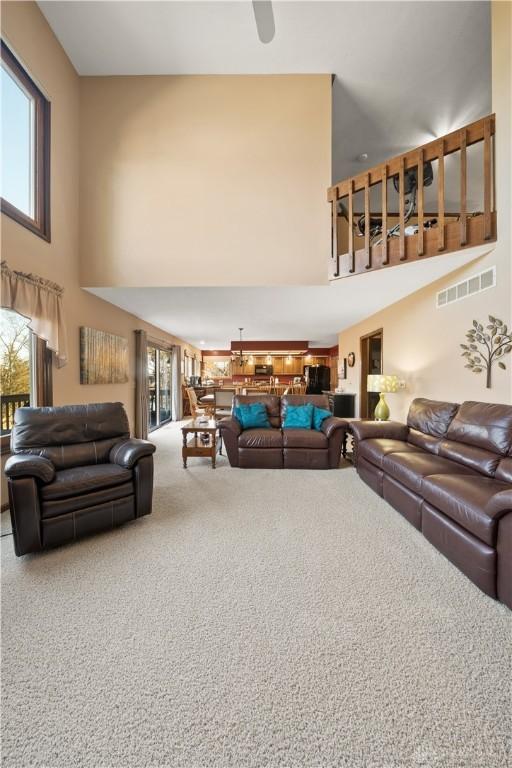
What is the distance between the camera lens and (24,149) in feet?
10.6

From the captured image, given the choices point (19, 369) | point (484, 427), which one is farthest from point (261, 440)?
point (19, 369)

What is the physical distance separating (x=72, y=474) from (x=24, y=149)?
11.8 ft

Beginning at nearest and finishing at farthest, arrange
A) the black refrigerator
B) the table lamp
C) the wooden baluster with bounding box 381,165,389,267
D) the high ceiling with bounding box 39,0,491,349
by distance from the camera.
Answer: the high ceiling with bounding box 39,0,491,349 → the wooden baluster with bounding box 381,165,389,267 → the table lamp → the black refrigerator

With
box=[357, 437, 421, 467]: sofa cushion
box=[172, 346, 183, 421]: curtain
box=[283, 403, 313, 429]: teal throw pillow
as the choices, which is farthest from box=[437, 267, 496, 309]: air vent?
box=[172, 346, 183, 421]: curtain

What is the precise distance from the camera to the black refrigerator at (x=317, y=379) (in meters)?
10.5

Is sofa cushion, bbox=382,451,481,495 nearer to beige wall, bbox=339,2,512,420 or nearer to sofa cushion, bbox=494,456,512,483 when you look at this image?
sofa cushion, bbox=494,456,512,483

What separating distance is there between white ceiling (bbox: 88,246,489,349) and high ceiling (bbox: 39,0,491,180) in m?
2.70

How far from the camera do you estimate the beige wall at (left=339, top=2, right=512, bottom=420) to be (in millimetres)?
2885

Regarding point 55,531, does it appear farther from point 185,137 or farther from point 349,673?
point 185,137

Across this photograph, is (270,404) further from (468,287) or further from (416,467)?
(468,287)

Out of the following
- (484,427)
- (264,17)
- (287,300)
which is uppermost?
(264,17)

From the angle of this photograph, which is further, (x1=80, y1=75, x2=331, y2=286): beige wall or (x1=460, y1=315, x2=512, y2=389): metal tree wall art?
(x1=80, y1=75, x2=331, y2=286): beige wall

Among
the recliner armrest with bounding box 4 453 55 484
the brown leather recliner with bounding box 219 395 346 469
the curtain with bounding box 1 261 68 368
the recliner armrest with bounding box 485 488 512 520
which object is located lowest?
the brown leather recliner with bounding box 219 395 346 469

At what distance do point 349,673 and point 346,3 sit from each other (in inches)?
223
